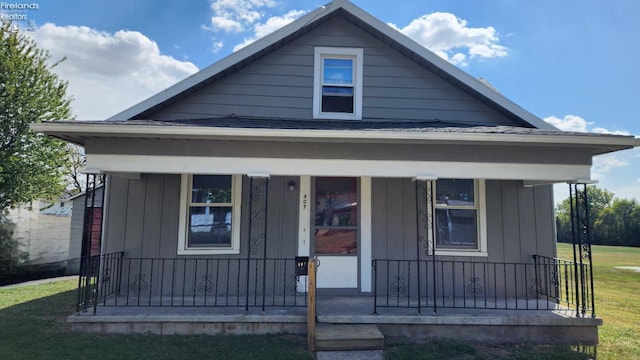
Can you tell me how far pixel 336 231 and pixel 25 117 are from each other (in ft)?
36.0

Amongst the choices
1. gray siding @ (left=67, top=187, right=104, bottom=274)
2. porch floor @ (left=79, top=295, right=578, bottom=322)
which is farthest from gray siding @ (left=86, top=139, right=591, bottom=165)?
gray siding @ (left=67, top=187, right=104, bottom=274)

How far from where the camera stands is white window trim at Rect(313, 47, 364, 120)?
674 cm

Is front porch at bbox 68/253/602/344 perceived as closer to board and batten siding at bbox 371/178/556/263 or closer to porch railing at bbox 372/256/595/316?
porch railing at bbox 372/256/595/316

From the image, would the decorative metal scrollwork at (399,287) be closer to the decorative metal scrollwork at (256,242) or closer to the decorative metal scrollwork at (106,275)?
the decorative metal scrollwork at (256,242)

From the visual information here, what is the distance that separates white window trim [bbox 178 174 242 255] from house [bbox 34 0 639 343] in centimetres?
3

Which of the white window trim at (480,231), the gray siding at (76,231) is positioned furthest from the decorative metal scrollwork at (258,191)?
the gray siding at (76,231)

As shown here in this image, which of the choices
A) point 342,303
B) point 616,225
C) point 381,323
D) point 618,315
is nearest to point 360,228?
point 342,303

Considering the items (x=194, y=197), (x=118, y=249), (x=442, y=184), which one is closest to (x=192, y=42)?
(x=194, y=197)

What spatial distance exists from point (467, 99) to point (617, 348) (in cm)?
443

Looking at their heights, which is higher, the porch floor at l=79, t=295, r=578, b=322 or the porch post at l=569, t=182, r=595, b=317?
the porch post at l=569, t=182, r=595, b=317

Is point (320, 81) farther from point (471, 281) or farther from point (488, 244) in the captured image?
point (471, 281)

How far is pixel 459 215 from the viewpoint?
650cm

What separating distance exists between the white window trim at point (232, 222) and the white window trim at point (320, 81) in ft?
6.39

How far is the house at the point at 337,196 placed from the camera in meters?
5.00
